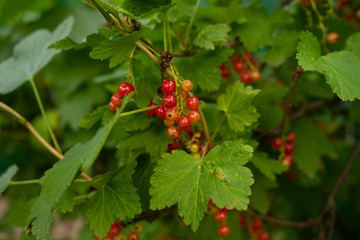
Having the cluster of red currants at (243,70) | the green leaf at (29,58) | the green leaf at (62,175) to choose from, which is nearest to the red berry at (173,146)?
the green leaf at (62,175)

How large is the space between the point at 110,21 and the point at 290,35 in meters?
0.52

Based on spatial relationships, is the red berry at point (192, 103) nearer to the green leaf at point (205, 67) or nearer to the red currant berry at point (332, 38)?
the green leaf at point (205, 67)

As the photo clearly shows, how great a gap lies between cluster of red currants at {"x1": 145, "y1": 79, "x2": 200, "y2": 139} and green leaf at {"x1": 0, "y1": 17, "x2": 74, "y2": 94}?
0.42m

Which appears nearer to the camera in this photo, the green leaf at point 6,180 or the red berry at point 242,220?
the green leaf at point 6,180

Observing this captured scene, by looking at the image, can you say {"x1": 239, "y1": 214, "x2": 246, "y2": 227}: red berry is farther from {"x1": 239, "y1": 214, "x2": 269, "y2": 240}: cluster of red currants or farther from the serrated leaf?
the serrated leaf

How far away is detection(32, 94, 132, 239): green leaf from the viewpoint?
0.45m

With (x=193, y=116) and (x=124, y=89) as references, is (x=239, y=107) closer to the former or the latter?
(x=193, y=116)

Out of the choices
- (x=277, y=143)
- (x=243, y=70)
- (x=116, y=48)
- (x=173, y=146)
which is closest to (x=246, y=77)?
(x=243, y=70)

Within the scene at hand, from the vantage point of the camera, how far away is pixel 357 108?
1.12 metres

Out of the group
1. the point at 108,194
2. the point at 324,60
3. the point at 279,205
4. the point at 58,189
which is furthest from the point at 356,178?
the point at 58,189

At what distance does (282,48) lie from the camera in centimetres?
86

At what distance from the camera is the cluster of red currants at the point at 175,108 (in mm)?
548

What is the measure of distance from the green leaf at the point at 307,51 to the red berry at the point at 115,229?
17.6 inches

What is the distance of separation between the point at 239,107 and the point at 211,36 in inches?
6.0
